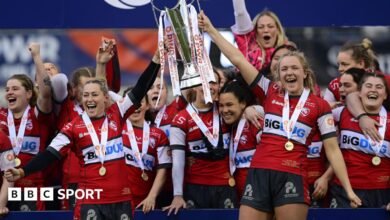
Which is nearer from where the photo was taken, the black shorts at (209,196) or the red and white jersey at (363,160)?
the red and white jersey at (363,160)

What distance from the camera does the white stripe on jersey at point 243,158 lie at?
816 cm

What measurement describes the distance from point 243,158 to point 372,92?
3.55 feet

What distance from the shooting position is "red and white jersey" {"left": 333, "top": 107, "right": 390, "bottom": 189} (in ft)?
26.3

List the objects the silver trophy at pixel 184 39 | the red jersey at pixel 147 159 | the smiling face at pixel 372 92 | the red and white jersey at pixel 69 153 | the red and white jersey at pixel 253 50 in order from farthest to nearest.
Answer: the red and white jersey at pixel 253 50 < the red and white jersey at pixel 69 153 < the red jersey at pixel 147 159 < the smiling face at pixel 372 92 < the silver trophy at pixel 184 39

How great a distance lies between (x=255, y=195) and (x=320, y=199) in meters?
1.06

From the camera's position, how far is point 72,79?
8516 mm

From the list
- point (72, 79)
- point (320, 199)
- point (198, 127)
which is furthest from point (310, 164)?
point (72, 79)

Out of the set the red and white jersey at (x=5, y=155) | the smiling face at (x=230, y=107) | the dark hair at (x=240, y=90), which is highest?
the dark hair at (x=240, y=90)

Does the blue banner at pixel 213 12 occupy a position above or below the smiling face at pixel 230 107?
above

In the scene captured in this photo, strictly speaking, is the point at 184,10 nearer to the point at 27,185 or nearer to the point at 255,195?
the point at 255,195

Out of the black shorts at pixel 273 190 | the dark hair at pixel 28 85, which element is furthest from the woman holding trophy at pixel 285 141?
the dark hair at pixel 28 85

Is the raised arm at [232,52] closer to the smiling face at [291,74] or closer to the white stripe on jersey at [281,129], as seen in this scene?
the smiling face at [291,74]

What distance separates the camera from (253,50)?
8.57 metres

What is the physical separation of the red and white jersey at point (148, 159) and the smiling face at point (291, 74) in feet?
4.04
